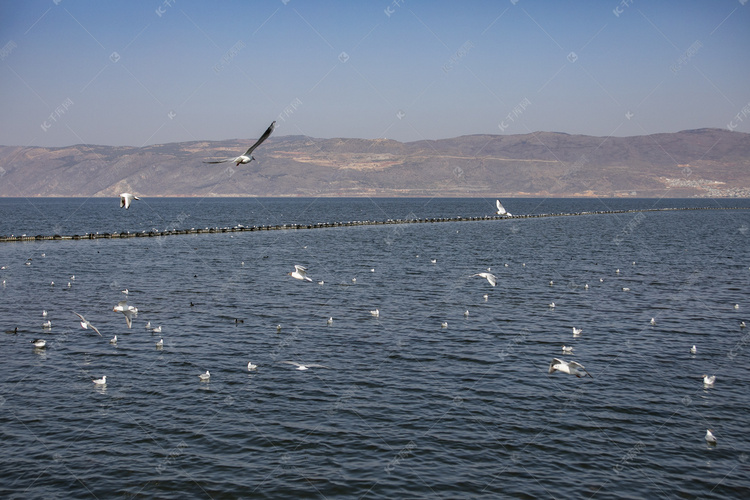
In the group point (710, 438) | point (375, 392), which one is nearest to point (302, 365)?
point (375, 392)

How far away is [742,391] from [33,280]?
46.0 metres

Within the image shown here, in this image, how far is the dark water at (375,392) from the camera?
1730 centimetres

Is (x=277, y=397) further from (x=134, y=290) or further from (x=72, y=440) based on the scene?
(x=134, y=290)

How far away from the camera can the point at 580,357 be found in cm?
2742

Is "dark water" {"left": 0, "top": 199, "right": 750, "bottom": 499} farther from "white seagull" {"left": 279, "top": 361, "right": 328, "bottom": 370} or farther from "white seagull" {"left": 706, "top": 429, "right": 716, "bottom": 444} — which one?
"white seagull" {"left": 279, "top": 361, "right": 328, "bottom": 370}

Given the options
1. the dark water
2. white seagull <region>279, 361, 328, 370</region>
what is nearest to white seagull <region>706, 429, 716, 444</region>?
the dark water

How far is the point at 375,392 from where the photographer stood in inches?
910

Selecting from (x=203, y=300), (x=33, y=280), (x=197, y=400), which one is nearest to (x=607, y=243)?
(x=203, y=300)

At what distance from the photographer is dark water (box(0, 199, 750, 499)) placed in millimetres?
17297

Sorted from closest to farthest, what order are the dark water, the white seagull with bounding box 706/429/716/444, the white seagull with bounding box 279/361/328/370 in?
the dark water
the white seagull with bounding box 706/429/716/444
the white seagull with bounding box 279/361/328/370

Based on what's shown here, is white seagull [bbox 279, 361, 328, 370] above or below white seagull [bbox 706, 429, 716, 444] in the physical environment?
above

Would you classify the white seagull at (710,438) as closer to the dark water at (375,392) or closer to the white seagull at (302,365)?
the dark water at (375,392)

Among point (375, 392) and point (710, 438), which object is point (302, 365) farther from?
point (710, 438)

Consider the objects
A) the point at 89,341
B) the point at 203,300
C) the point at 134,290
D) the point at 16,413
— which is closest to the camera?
the point at 16,413
